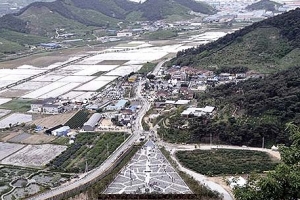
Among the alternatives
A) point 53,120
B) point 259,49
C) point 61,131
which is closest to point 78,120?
point 53,120

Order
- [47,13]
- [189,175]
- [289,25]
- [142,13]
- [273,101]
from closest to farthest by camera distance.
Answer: [189,175] < [273,101] < [289,25] < [47,13] < [142,13]

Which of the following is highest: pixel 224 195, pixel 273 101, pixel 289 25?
pixel 289 25

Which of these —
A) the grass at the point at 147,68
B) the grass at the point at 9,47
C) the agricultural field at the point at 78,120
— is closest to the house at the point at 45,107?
the agricultural field at the point at 78,120

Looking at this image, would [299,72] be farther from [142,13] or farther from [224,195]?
[142,13]

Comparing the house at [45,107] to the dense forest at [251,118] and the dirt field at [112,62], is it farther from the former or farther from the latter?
the dirt field at [112,62]

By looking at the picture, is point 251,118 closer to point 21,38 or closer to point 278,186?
point 278,186

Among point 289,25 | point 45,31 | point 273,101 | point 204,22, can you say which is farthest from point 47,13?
point 273,101

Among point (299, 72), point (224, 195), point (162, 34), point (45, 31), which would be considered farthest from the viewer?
point (45, 31)
